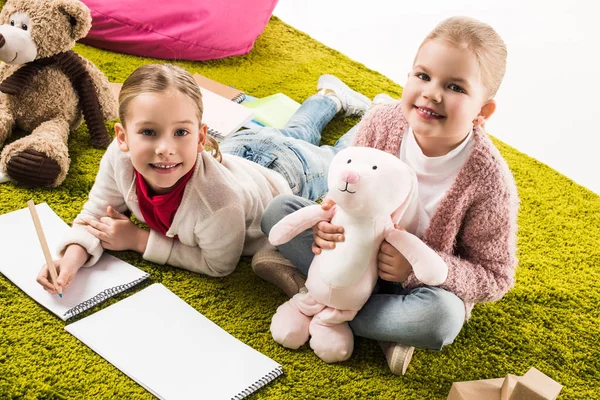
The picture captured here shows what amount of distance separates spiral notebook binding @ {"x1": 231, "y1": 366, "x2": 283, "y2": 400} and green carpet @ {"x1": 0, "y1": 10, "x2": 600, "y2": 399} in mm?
13

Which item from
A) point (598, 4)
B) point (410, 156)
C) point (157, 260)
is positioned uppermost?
point (598, 4)

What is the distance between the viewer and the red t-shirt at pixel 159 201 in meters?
1.25

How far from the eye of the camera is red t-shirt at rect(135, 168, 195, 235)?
125 centimetres

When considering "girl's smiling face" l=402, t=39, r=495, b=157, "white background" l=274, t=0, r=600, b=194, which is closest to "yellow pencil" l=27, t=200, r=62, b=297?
"girl's smiling face" l=402, t=39, r=495, b=157

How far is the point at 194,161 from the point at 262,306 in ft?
1.01

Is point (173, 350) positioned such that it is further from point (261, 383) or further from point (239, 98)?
point (239, 98)

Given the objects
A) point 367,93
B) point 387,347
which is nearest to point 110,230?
point 387,347

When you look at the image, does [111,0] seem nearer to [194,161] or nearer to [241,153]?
[241,153]

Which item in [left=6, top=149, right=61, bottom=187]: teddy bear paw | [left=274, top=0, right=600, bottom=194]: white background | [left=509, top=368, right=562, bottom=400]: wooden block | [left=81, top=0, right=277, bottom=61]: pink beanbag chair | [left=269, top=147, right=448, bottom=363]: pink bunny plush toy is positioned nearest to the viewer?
[left=509, top=368, right=562, bottom=400]: wooden block

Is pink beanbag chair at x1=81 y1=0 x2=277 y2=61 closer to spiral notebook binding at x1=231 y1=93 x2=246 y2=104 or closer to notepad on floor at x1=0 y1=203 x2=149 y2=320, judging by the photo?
spiral notebook binding at x1=231 y1=93 x2=246 y2=104

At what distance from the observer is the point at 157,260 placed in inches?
53.0

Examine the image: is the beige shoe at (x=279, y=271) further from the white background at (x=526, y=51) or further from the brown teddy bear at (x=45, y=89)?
the white background at (x=526, y=51)

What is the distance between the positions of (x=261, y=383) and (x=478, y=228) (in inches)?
17.9

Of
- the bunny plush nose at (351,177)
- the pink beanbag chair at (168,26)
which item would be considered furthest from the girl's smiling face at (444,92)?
the pink beanbag chair at (168,26)
